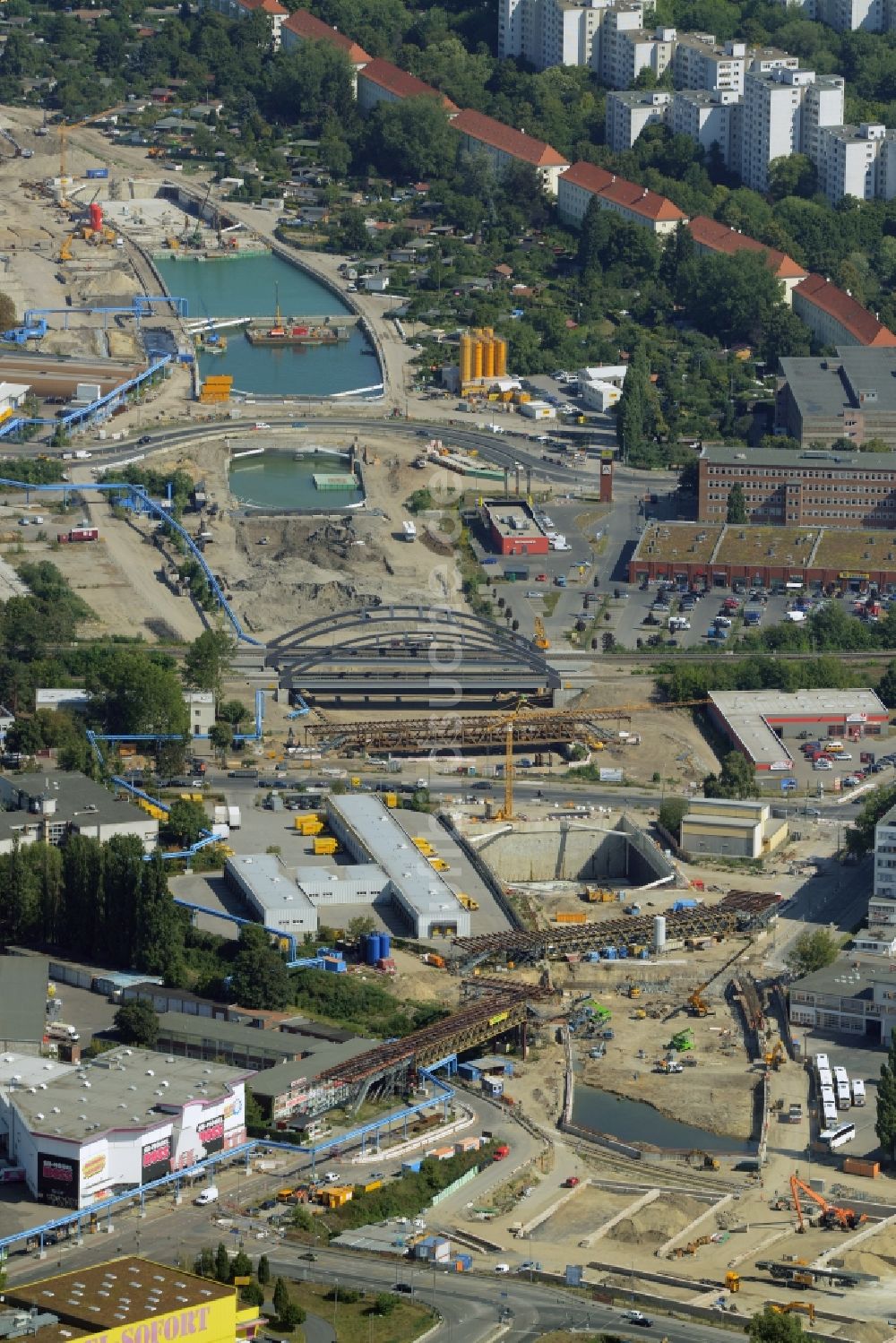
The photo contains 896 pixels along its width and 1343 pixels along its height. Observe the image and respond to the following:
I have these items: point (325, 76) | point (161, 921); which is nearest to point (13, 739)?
point (161, 921)

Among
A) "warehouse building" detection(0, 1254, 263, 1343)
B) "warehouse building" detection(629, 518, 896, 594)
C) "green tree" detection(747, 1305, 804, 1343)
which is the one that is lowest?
"green tree" detection(747, 1305, 804, 1343)

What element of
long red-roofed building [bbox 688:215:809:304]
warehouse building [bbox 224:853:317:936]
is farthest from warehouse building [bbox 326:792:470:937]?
long red-roofed building [bbox 688:215:809:304]

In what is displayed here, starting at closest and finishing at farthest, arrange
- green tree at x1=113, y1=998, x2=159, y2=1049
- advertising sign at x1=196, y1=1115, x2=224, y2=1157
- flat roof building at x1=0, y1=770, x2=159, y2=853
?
advertising sign at x1=196, y1=1115, x2=224, y2=1157 < green tree at x1=113, y1=998, x2=159, y2=1049 < flat roof building at x1=0, y1=770, x2=159, y2=853

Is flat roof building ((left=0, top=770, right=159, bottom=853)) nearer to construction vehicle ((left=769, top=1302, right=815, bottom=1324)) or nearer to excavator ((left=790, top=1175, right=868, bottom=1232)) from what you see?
excavator ((left=790, top=1175, right=868, bottom=1232))

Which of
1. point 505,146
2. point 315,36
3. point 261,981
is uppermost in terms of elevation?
point 315,36

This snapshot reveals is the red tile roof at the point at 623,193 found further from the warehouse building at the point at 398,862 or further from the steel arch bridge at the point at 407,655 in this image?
the warehouse building at the point at 398,862

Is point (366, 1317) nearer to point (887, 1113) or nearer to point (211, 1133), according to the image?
point (211, 1133)

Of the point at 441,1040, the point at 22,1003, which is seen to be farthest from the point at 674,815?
the point at 22,1003
